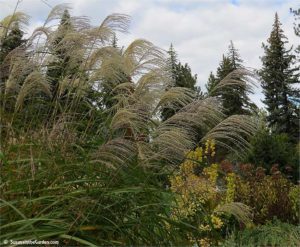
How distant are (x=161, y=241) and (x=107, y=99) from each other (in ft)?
4.10

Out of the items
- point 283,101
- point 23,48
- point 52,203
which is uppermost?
point 283,101

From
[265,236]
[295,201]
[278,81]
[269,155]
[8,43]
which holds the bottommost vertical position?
[265,236]

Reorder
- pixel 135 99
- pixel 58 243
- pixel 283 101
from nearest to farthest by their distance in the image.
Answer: pixel 58 243, pixel 135 99, pixel 283 101

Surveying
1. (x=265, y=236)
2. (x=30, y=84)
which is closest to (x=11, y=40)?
(x=30, y=84)

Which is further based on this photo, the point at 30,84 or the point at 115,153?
the point at 30,84

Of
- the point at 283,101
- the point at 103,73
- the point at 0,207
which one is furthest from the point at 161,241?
the point at 283,101

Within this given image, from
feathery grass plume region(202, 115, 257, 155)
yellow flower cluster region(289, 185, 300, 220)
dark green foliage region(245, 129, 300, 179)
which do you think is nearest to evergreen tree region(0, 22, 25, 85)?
feathery grass plume region(202, 115, 257, 155)

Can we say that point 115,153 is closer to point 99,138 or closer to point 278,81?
point 99,138

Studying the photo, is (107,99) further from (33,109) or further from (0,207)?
(0,207)

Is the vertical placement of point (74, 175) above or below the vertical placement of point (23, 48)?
below

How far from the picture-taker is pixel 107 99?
3.77m

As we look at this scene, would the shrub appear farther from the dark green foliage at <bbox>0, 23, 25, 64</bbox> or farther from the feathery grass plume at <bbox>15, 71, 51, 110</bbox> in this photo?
the feathery grass plume at <bbox>15, 71, 51, 110</bbox>

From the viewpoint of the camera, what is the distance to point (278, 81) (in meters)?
35.2

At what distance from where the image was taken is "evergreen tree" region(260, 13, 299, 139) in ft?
113
